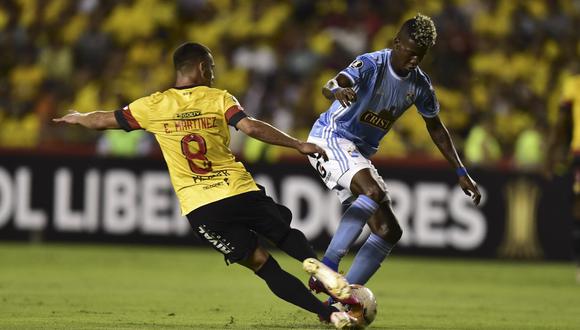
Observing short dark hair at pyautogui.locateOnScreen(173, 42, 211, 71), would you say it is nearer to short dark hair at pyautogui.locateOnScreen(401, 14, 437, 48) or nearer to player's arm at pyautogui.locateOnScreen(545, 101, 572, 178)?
short dark hair at pyautogui.locateOnScreen(401, 14, 437, 48)

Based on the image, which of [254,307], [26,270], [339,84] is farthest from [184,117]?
[26,270]

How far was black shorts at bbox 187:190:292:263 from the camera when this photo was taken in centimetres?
809

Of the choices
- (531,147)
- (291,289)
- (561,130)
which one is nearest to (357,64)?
(291,289)

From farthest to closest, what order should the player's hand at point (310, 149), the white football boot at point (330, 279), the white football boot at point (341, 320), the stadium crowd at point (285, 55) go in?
the stadium crowd at point (285, 55), the white football boot at point (341, 320), the white football boot at point (330, 279), the player's hand at point (310, 149)

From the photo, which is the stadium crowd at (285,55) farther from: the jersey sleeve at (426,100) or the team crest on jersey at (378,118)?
the team crest on jersey at (378,118)

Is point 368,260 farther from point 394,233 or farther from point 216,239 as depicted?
point 216,239

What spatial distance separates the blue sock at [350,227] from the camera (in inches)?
332

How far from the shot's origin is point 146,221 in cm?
1738

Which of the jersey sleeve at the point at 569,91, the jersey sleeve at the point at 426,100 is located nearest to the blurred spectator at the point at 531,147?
the jersey sleeve at the point at 569,91

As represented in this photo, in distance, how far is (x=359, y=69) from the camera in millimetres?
8672

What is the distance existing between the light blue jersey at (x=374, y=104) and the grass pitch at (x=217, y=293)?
145cm

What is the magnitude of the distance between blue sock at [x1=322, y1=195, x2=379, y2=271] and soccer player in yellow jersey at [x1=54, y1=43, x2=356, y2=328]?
0.91 ft

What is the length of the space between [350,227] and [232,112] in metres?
1.28

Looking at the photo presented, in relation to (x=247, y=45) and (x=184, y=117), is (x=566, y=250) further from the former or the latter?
(x=184, y=117)
